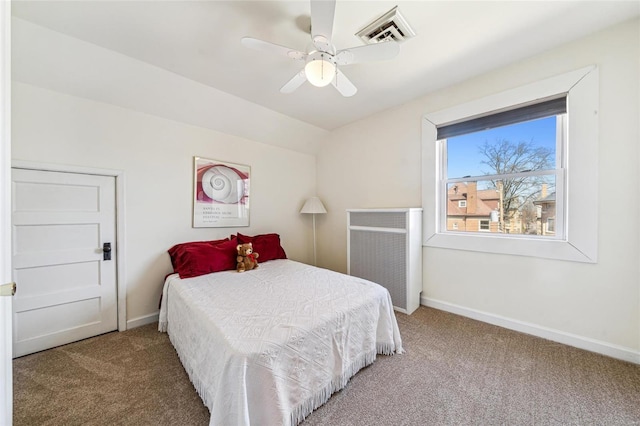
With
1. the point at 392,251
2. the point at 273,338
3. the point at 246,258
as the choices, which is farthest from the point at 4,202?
the point at 392,251

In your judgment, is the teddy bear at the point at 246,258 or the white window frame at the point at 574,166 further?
the teddy bear at the point at 246,258

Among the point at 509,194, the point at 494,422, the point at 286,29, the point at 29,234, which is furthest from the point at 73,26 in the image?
the point at 509,194

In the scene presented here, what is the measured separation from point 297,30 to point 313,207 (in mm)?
2442

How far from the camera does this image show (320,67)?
1.58 meters

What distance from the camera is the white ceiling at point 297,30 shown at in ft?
5.30

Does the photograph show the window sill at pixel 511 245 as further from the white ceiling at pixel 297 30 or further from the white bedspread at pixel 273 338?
the white ceiling at pixel 297 30

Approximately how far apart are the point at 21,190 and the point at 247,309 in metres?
2.21

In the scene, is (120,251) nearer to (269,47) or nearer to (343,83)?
(269,47)

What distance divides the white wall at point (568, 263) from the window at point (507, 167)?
277 mm

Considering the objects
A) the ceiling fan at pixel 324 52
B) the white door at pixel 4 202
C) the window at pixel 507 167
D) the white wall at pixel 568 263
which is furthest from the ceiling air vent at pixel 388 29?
the white door at pixel 4 202

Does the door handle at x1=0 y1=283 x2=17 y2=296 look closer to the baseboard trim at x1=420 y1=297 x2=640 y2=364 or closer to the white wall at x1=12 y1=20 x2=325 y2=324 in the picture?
the white wall at x1=12 y1=20 x2=325 y2=324

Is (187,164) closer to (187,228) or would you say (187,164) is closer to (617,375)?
(187,228)

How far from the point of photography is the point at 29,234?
2006 mm

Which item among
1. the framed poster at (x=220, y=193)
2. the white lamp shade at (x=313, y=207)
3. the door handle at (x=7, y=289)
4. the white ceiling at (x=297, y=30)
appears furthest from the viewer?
the white lamp shade at (x=313, y=207)
